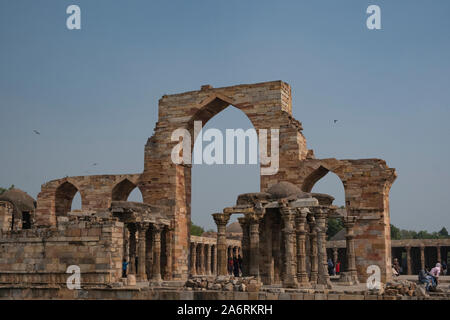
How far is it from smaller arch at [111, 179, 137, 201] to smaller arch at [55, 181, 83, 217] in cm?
237

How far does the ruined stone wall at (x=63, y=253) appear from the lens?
13.2m

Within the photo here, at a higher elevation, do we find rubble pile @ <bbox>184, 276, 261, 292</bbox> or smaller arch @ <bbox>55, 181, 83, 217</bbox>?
smaller arch @ <bbox>55, 181, 83, 217</bbox>

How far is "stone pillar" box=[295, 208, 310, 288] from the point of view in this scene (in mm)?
13398

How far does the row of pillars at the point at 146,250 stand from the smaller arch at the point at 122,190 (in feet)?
11.8

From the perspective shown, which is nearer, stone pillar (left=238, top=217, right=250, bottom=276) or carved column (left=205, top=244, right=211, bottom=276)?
stone pillar (left=238, top=217, right=250, bottom=276)

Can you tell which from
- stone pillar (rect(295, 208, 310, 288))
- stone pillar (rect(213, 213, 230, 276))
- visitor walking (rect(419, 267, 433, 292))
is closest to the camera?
visitor walking (rect(419, 267, 433, 292))

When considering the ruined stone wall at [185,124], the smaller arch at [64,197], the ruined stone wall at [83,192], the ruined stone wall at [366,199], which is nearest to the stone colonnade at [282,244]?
the ruined stone wall at [366,199]

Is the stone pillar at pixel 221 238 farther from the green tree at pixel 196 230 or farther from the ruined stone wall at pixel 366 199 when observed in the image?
the green tree at pixel 196 230

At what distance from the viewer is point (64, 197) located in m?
25.6

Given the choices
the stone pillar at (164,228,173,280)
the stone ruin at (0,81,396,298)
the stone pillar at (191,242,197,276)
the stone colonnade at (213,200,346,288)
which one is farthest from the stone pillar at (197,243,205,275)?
the stone colonnade at (213,200,346,288)

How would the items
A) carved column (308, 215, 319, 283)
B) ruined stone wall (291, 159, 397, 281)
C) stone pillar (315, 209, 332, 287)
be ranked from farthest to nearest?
ruined stone wall (291, 159, 397, 281) < carved column (308, 215, 319, 283) < stone pillar (315, 209, 332, 287)

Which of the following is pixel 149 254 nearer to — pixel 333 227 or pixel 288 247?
pixel 288 247

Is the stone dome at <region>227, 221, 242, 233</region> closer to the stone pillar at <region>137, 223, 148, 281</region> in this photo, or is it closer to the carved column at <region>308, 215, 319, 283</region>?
the stone pillar at <region>137, 223, 148, 281</region>

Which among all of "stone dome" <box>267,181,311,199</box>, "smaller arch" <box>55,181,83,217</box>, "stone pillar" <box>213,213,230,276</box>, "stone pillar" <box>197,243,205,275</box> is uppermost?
"smaller arch" <box>55,181,83,217</box>
